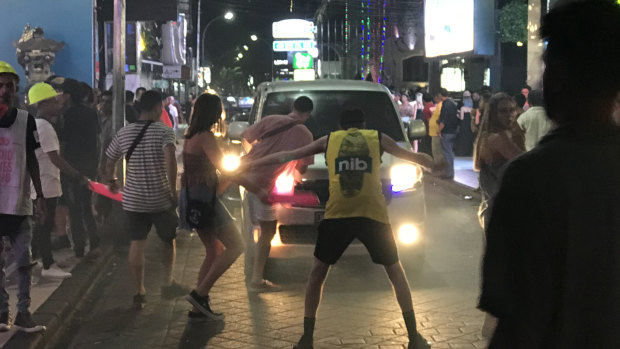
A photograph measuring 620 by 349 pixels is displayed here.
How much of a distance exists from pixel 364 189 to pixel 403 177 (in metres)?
2.53

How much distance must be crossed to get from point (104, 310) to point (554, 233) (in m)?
5.97

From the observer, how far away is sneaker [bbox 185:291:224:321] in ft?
22.9

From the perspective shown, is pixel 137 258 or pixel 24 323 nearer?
pixel 24 323

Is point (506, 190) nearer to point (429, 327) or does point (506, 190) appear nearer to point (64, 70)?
point (429, 327)

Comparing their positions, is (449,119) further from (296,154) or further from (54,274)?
(296,154)

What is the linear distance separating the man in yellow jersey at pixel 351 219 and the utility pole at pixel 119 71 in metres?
5.77

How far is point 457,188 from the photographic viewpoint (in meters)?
16.6

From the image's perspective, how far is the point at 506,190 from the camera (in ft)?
7.11

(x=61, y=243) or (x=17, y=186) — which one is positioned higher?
(x=17, y=186)

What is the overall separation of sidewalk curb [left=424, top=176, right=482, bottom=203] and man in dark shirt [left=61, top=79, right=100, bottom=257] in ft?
25.0

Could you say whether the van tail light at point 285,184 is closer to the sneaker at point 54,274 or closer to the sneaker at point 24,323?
the sneaker at point 54,274

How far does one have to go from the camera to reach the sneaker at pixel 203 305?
6965mm

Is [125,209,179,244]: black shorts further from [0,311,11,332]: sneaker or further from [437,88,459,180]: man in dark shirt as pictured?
[437,88,459,180]: man in dark shirt

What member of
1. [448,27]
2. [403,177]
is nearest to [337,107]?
[403,177]
